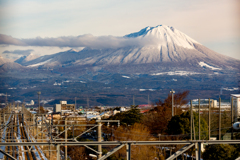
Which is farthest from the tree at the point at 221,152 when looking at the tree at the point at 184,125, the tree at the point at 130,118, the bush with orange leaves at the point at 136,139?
the tree at the point at 130,118

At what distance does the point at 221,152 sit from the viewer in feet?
81.2

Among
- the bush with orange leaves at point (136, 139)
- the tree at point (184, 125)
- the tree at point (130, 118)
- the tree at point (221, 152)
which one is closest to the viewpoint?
the tree at point (221, 152)

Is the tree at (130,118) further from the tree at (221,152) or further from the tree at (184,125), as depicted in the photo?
the tree at (221,152)

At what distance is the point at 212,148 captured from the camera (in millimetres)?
25188

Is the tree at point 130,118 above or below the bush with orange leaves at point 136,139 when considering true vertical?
above

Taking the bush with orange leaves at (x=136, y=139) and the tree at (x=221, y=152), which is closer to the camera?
the tree at (x=221, y=152)

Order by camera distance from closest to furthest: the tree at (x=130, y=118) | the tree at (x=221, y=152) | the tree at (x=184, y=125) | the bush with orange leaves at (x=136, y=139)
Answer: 1. the tree at (x=221, y=152)
2. the bush with orange leaves at (x=136, y=139)
3. the tree at (x=184, y=125)
4. the tree at (x=130, y=118)

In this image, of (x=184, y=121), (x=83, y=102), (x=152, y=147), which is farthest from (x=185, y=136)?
(x=83, y=102)

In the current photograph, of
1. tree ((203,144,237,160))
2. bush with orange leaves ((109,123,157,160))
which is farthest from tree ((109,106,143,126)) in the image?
tree ((203,144,237,160))

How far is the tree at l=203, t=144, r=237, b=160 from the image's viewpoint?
80.4 ft

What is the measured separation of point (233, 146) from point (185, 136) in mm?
7263

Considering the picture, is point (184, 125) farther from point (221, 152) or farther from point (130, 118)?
point (130, 118)

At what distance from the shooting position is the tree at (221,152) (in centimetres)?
2450

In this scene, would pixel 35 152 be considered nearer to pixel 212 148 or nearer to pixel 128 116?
pixel 212 148
